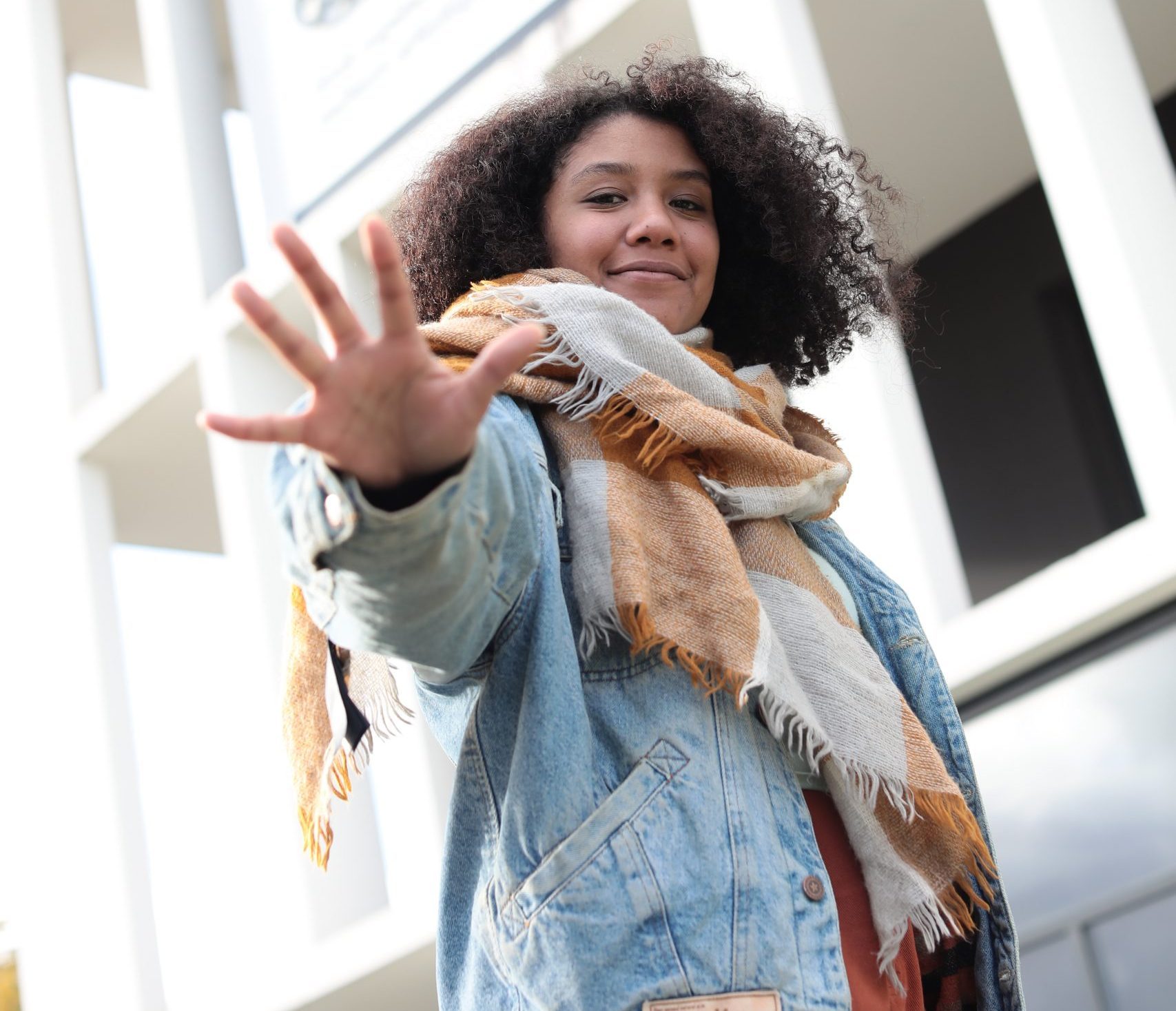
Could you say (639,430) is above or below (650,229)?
below

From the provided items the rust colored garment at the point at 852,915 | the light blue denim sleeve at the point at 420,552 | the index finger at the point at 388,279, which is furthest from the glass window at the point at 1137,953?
the index finger at the point at 388,279

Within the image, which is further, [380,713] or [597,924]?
[380,713]

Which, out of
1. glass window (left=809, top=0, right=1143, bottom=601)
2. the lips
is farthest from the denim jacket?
glass window (left=809, top=0, right=1143, bottom=601)

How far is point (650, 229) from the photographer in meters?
2.02

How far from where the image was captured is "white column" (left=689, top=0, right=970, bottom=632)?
4.44m

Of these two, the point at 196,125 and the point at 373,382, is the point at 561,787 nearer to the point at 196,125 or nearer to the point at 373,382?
the point at 373,382

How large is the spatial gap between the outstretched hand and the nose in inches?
34.2

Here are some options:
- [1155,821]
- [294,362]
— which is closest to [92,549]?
[1155,821]

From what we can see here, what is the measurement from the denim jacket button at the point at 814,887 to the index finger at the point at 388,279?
2.28ft

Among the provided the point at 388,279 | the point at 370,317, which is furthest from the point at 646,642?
the point at 370,317

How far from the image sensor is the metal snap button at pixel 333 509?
3.90 feet

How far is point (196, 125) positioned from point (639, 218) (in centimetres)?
624

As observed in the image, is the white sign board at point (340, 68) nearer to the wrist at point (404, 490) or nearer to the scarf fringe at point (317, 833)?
the scarf fringe at point (317, 833)

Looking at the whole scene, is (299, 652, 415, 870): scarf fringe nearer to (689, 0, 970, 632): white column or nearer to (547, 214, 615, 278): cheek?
(547, 214, 615, 278): cheek
